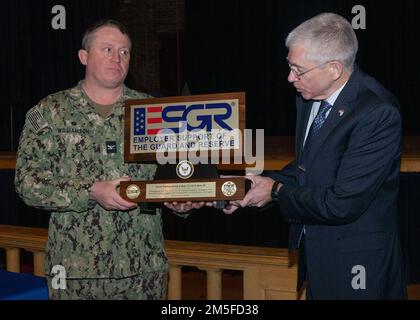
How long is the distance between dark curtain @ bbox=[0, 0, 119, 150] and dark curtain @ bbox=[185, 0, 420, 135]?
48.7 inches

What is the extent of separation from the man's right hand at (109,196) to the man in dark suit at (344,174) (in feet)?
1.51

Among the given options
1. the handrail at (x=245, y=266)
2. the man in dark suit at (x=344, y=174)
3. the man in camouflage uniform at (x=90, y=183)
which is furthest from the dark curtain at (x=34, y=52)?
the man in dark suit at (x=344, y=174)

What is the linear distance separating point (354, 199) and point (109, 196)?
68 cm

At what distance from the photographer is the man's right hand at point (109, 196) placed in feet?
6.20

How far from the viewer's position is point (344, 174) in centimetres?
175

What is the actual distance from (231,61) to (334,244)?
6208 millimetres

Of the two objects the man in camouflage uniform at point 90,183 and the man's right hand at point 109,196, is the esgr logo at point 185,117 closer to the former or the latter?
the man in camouflage uniform at point 90,183

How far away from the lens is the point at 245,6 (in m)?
7.70

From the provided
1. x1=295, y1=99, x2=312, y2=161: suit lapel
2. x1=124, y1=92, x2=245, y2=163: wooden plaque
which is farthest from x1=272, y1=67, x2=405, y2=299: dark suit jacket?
x1=124, y1=92, x2=245, y2=163: wooden plaque

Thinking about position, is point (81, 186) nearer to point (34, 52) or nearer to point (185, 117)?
point (185, 117)

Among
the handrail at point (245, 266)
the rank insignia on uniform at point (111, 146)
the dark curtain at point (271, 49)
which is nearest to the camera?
the rank insignia on uniform at point (111, 146)

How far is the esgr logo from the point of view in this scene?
6.47ft

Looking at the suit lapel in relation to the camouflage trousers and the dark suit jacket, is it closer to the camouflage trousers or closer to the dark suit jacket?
the dark suit jacket

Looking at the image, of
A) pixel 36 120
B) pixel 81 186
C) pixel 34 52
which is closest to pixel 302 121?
pixel 81 186
